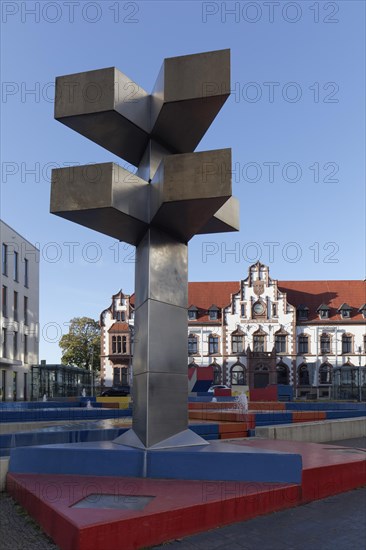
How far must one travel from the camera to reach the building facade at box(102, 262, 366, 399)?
61.0 meters

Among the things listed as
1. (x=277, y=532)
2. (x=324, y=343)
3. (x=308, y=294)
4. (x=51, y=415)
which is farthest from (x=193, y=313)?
(x=277, y=532)

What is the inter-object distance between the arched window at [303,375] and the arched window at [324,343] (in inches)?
111

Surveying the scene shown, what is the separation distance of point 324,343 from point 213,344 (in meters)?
12.8

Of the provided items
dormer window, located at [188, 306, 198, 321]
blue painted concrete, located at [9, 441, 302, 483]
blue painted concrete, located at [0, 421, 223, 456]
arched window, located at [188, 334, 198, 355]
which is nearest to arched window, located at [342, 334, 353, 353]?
arched window, located at [188, 334, 198, 355]

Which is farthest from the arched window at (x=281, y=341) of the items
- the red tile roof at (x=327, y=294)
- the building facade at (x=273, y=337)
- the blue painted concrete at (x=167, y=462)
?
the blue painted concrete at (x=167, y=462)

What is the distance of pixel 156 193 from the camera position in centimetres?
859

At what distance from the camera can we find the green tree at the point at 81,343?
7538cm

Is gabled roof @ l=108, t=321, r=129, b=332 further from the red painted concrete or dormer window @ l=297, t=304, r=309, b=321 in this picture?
the red painted concrete

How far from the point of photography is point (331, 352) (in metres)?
62.0

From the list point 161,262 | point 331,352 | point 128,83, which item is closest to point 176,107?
point 128,83

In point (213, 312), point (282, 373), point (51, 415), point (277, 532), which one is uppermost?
point (213, 312)

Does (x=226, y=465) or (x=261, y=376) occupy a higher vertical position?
(x=226, y=465)

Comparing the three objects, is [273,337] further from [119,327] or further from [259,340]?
[119,327]

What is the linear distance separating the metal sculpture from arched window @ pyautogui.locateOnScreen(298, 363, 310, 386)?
2162 inches
